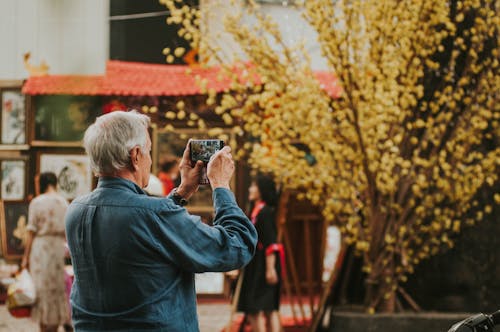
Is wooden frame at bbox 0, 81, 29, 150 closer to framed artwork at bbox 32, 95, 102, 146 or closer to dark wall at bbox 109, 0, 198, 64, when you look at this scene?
framed artwork at bbox 32, 95, 102, 146

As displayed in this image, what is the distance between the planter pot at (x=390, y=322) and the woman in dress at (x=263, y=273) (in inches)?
29.7

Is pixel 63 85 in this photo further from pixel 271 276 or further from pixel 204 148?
pixel 204 148

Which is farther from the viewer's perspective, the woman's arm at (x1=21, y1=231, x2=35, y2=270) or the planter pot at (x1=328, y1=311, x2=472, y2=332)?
the woman's arm at (x1=21, y1=231, x2=35, y2=270)

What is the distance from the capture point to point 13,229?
14.2m

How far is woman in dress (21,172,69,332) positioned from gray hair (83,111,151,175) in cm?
600

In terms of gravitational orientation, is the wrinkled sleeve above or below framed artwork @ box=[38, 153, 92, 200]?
above

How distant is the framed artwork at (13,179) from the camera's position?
47.4ft

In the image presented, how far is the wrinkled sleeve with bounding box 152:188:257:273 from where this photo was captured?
3268 millimetres

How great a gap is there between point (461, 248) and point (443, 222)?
0.50 meters

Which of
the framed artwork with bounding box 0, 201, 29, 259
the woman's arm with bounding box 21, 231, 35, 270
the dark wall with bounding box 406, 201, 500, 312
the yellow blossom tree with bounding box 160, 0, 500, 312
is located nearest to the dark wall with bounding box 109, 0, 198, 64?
the framed artwork with bounding box 0, 201, 29, 259

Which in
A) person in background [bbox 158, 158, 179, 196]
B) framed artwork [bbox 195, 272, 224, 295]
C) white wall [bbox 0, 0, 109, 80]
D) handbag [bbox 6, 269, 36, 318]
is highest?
white wall [bbox 0, 0, 109, 80]

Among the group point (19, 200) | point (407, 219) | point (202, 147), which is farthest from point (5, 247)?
point (202, 147)

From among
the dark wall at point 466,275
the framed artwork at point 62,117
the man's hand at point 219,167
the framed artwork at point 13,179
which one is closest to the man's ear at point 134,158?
the man's hand at point 219,167

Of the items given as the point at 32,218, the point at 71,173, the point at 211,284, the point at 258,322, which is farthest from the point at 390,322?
the point at 71,173
